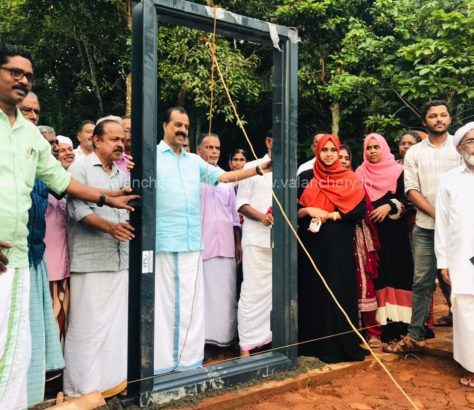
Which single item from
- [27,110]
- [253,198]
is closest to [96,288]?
[27,110]

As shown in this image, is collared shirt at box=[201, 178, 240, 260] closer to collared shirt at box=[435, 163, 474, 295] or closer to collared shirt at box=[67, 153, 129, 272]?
collared shirt at box=[67, 153, 129, 272]

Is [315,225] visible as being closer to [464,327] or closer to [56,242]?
[464,327]

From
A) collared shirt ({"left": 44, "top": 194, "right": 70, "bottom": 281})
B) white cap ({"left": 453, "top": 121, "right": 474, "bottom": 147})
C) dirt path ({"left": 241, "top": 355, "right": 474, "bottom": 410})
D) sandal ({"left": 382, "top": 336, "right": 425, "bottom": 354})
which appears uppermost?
white cap ({"left": 453, "top": 121, "right": 474, "bottom": 147})

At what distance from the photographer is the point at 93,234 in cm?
322

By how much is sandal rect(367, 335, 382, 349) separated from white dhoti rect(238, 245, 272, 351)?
907mm

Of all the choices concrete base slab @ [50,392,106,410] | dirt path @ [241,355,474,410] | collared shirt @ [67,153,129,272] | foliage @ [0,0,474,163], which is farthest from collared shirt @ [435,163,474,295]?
foliage @ [0,0,474,163]

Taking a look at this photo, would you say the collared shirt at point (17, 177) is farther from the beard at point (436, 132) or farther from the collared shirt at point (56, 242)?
the beard at point (436, 132)

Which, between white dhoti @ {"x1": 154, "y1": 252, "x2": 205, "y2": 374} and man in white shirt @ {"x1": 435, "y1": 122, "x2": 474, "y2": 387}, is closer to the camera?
white dhoti @ {"x1": 154, "y1": 252, "x2": 205, "y2": 374}

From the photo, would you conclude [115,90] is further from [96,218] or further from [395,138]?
[96,218]

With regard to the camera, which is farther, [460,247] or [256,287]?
[256,287]

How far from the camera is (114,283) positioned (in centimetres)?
330

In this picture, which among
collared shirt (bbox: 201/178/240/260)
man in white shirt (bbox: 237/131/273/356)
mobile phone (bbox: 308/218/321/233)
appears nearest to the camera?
mobile phone (bbox: 308/218/321/233)

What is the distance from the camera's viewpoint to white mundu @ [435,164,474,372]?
3.71 meters

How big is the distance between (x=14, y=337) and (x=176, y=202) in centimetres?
141
